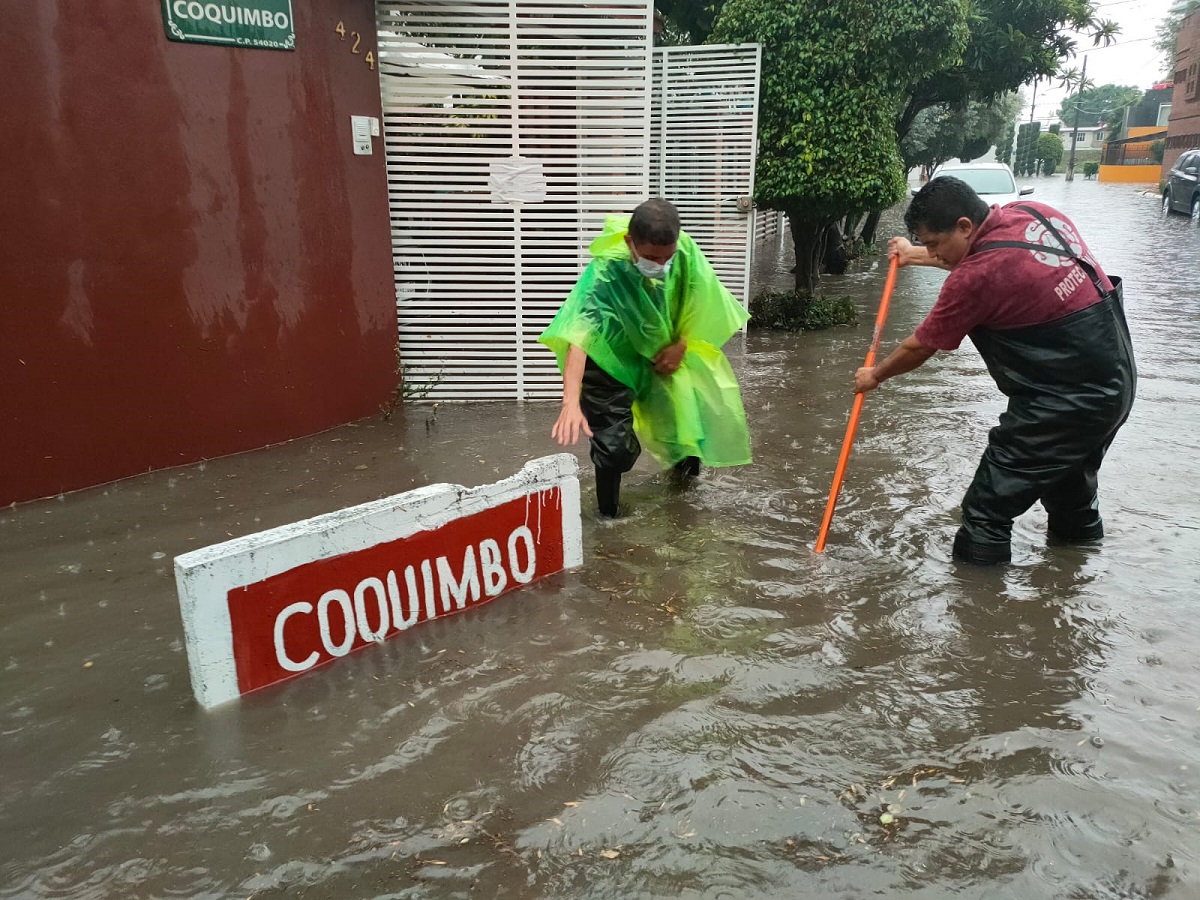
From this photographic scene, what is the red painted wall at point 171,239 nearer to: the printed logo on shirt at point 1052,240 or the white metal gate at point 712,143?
the white metal gate at point 712,143

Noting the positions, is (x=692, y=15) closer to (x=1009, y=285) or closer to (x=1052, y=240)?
(x=1052, y=240)

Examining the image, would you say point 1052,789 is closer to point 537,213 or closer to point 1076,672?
point 1076,672

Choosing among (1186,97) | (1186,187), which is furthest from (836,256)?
(1186,97)

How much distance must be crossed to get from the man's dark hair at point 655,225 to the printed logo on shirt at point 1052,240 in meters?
1.49

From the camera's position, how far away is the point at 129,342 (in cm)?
511

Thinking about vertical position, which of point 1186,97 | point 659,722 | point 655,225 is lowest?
point 659,722

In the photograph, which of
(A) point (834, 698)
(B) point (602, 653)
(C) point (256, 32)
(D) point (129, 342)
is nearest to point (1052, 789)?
(A) point (834, 698)

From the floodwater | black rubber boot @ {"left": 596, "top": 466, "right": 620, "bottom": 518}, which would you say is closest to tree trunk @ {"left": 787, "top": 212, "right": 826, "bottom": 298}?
the floodwater

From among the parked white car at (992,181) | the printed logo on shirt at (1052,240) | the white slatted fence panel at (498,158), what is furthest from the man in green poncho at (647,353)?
the parked white car at (992,181)

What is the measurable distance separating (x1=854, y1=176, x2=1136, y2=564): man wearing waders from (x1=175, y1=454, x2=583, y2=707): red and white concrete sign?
1725 mm

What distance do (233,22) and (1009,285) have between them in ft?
14.5

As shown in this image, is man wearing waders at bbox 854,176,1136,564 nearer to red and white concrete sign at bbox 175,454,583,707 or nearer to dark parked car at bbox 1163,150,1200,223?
red and white concrete sign at bbox 175,454,583,707

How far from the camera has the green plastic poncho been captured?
14.3ft

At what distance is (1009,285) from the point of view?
11.9 feet
